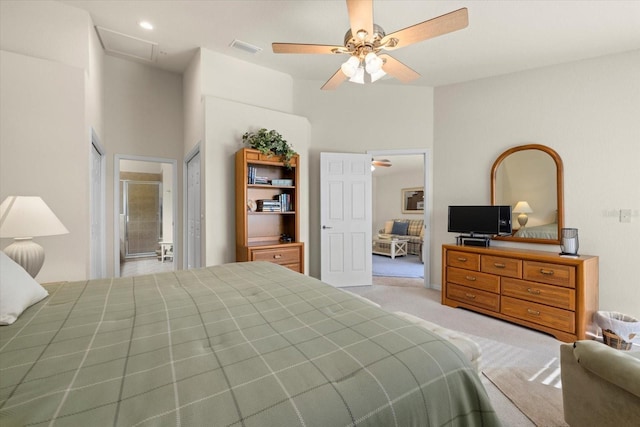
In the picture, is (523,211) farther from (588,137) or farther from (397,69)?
(397,69)

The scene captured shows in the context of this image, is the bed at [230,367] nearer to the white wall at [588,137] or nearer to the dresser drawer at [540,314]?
the dresser drawer at [540,314]

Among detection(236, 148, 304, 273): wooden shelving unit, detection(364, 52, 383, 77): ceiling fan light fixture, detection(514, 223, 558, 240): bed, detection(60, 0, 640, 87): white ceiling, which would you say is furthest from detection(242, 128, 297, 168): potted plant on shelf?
detection(514, 223, 558, 240): bed

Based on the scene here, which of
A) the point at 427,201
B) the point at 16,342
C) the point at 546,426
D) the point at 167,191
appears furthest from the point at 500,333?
the point at 167,191

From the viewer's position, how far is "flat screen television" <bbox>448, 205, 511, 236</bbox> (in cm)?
340

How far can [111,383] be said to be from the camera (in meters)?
0.70

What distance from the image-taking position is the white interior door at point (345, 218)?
428cm

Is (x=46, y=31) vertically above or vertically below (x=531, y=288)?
above

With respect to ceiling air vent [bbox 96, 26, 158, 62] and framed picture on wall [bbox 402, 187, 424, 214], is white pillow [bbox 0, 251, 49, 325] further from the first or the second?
framed picture on wall [bbox 402, 187, 424, 214]

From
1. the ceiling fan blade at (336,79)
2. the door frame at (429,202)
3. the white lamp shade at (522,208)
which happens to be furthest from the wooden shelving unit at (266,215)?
the white lamp shade at (522,208)

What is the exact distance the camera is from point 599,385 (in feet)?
4.10

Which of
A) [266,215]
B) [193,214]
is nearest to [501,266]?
[266,215]

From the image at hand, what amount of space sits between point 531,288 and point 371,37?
2.72m

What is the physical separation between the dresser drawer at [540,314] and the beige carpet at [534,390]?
0.70 metres

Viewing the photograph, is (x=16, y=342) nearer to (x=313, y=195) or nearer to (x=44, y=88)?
(x=44, y=88)
